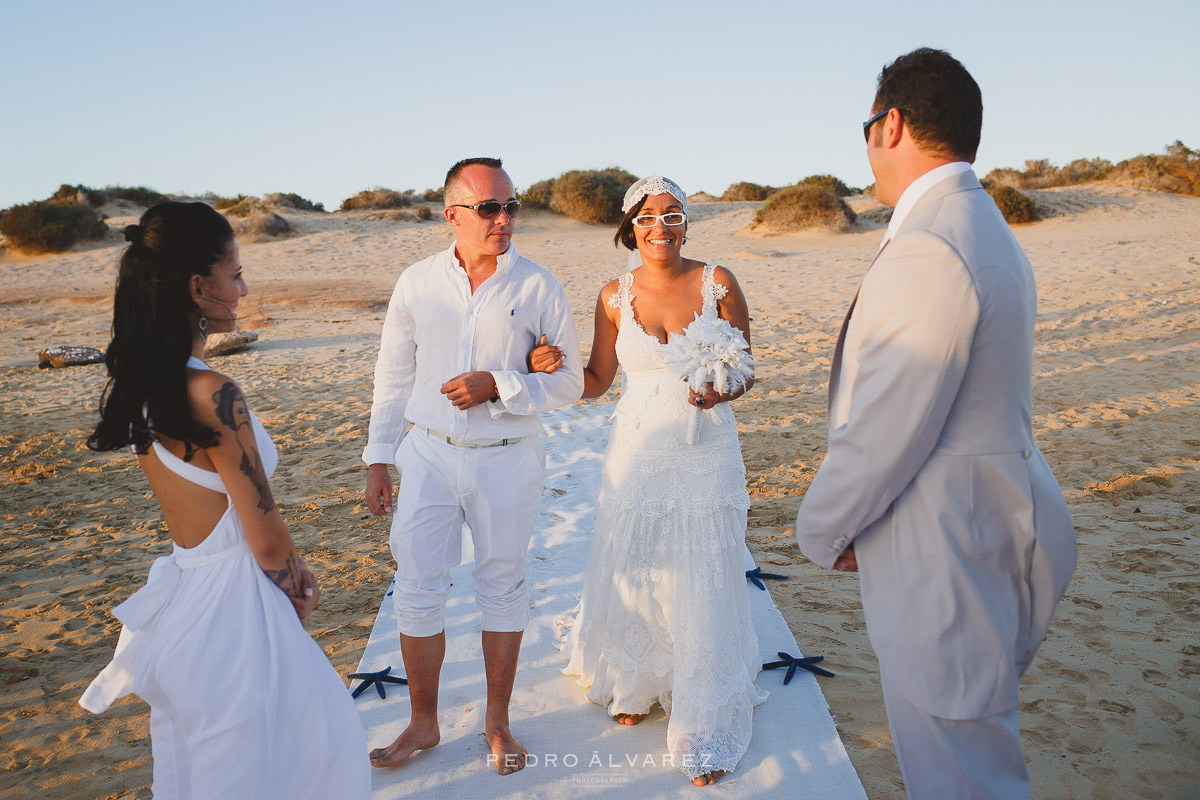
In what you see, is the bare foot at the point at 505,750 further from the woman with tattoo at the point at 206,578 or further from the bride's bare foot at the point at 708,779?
the woman with tattoo at the point at 206,578

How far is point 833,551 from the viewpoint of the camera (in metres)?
2.00

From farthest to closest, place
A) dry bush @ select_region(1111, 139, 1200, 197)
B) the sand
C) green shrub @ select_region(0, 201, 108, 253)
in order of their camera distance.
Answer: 1. dry bush @ select_region(1111, 139, 1200, 197)
2. green shrub @ select_region(0, 201, 108, 253)
3. the sand

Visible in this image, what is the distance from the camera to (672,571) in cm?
325

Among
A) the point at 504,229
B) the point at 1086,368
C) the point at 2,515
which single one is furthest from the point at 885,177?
the point at 1086,368

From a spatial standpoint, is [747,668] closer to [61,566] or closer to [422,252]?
[61,566]

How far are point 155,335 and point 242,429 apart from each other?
30 cm

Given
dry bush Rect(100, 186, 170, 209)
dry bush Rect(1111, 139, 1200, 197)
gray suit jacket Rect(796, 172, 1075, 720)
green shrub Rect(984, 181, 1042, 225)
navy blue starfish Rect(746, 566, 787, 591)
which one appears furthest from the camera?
dry bush Rect(100, 186, 170, 209)

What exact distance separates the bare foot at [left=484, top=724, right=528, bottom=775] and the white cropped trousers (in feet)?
1.51

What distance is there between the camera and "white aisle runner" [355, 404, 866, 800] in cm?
298

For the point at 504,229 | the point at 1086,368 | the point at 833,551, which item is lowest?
the point at 1086,368

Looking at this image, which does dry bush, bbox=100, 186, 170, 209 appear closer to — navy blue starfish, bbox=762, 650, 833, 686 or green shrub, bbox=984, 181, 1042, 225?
green shrub, bbox=984, 181, 1042, 225

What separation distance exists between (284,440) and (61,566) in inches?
116

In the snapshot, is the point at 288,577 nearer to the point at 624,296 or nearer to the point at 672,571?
the point at 672,571

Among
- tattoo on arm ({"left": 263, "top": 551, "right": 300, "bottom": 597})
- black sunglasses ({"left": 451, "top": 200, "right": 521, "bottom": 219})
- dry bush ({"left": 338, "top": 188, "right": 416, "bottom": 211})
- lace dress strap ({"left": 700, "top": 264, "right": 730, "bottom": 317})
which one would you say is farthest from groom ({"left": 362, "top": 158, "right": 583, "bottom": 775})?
dry bush ({"left": 338, "top": 188, "right": 416, "bottom": 211})
